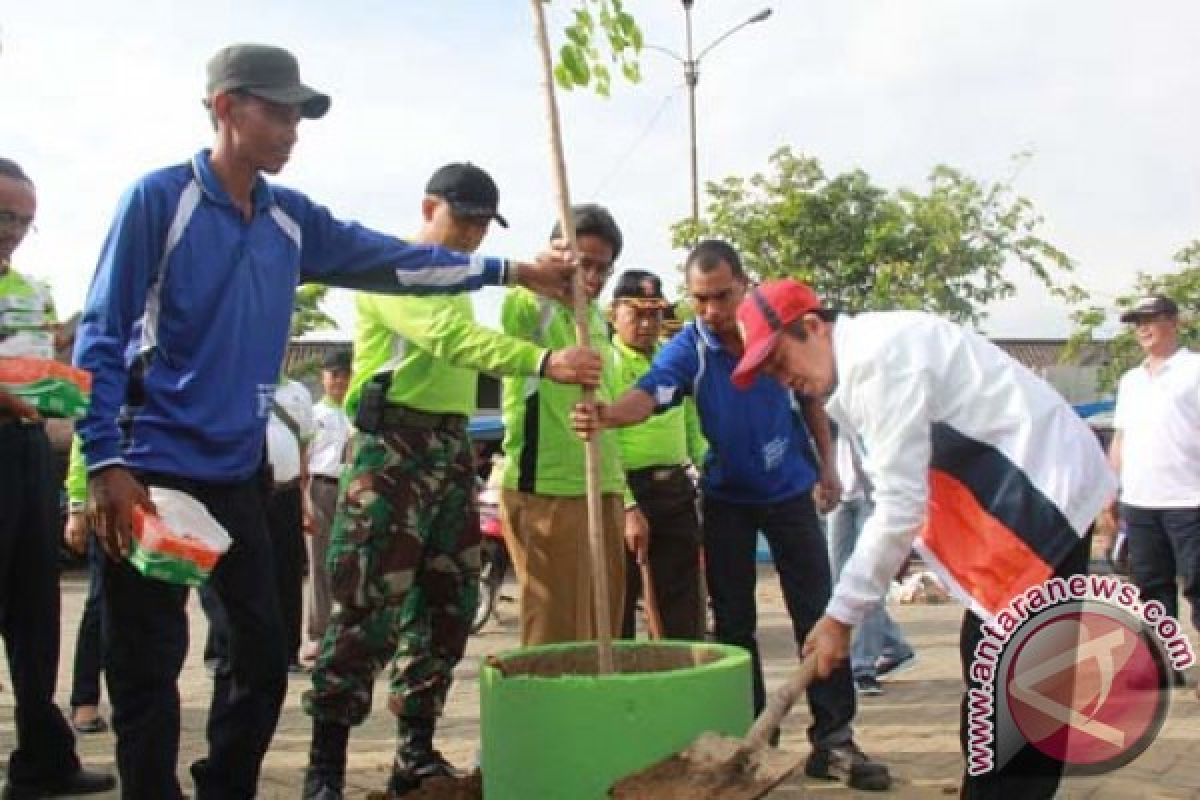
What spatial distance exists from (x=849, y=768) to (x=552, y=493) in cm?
142

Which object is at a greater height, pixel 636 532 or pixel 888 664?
pixel 636 532

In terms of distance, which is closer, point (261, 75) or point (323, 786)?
point (261, 75)

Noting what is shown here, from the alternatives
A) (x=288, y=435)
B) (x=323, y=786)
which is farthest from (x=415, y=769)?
(x=288, y=435)

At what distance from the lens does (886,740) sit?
17.9 ft

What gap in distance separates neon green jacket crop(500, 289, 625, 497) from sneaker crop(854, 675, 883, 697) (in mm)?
2622

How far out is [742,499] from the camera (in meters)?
4.91

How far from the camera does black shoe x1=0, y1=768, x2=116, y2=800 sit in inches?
169

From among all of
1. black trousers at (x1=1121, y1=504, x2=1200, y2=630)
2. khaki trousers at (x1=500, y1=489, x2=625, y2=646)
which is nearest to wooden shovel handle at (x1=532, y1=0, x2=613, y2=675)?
khaki trousers at (x1=500, y1=489, x2=625, y2=646)

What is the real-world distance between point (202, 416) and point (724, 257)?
223 cm

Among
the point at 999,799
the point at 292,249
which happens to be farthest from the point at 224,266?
the point at 999,799

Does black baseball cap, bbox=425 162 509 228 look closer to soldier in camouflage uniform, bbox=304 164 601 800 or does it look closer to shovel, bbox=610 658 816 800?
soldier in camouflage uniform, bbox=304 164 601 800

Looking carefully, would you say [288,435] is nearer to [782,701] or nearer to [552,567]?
[552,567]

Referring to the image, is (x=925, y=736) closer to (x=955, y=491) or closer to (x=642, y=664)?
(x=642, y=664)

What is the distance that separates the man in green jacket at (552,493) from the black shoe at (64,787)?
1.51 metres
